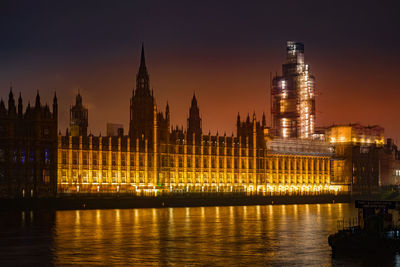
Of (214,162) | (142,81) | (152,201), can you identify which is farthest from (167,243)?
(214,162)

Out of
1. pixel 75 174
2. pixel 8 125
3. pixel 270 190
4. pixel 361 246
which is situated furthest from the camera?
pixel 270 190

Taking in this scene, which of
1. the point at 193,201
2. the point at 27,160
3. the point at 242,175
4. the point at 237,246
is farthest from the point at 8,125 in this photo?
the point at 237,246

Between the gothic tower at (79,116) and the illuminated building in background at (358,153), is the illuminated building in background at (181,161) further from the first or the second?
the gothic tower at (79,116)

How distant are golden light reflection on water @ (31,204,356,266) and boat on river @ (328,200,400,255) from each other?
175 centimetres

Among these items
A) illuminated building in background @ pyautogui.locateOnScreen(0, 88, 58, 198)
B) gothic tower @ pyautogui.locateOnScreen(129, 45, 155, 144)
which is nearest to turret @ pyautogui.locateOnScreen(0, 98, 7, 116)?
illuminated building in background @ pyautogui.locateOnScreen(0, 88, 58, 198)

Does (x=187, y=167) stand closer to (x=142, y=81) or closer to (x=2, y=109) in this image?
(x=142, y=81)

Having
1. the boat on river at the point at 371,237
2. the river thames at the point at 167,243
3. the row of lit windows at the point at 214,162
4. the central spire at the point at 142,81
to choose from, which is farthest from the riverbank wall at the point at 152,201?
the boat on river at the point at 371,237

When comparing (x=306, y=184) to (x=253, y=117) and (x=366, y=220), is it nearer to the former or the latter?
(x=253, y=117)

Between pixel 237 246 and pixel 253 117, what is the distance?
4581 inches

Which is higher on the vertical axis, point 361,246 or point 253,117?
point 253,117

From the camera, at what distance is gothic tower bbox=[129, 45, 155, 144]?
490 ft

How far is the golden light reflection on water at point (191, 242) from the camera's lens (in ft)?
158

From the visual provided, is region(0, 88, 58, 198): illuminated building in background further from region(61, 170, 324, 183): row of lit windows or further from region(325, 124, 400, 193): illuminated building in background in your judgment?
region(325, 124, 400, 193): illuminated building in background

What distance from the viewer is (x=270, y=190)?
170 m
